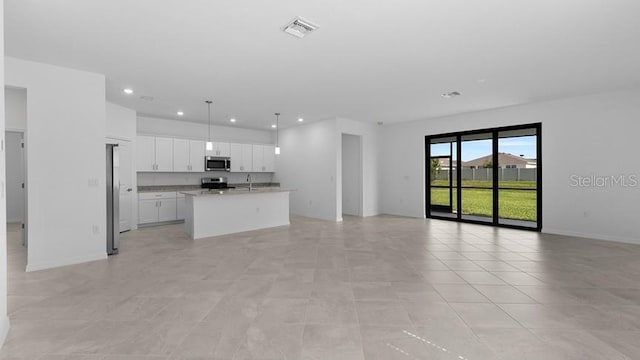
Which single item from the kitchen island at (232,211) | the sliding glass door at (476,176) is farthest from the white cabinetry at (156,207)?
the sliding glass door at (476,176)

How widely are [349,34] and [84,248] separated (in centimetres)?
461

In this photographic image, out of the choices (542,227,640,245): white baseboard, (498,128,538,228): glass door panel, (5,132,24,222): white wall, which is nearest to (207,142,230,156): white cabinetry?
(5,132,24,222): white wall

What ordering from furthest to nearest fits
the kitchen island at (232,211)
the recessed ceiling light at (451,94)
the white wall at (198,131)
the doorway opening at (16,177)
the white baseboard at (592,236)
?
1. the white wall at (198,131)
2. the kitchen island at (232,211)
3. the recessed ceiling light at (451,94)
4. the white baseboard at (592,236)
5. the doorway opening at (16,177)

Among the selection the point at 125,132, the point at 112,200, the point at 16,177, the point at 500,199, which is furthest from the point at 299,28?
the point at 16,177

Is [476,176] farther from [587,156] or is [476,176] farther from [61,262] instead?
[61,262]

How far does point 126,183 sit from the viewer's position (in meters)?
6.37

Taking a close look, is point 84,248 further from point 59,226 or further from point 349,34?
point 349,34

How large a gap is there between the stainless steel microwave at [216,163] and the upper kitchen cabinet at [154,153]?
879 millimetres

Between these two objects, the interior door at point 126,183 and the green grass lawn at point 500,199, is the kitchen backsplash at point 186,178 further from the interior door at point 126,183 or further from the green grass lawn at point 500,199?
the green grass lawn at point 500,199

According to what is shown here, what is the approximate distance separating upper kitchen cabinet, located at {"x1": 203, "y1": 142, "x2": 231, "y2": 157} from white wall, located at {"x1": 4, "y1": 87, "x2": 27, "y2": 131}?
11.7 feet

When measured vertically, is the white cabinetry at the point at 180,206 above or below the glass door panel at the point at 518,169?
below

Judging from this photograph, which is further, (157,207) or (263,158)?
(263,158)

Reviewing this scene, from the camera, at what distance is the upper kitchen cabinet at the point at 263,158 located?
882cm

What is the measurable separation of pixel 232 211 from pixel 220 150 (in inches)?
101
